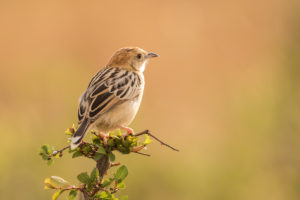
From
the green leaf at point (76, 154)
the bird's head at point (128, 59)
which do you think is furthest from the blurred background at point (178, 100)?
the green leaf at point (76, 154)

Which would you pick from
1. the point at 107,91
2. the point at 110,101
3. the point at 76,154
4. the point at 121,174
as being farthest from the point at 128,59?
the point at 121,174

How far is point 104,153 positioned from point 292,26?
5877 mm

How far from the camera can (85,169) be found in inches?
→ 258

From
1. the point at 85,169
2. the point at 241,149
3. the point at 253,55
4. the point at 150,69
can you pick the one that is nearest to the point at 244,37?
the point at 253,55

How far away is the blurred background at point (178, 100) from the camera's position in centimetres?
681

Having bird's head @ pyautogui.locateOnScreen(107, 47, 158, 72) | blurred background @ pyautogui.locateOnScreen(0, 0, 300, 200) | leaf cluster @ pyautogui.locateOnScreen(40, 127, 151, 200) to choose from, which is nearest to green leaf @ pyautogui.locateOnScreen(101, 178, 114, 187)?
leaf cluster @ pyautogui.locateOnScreen(40, 127, 151, 200)

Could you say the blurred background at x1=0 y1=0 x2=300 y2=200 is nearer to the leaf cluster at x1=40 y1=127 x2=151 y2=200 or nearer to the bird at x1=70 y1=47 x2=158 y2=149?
the bird at x1=70 y1=47 x2=158 y2=149

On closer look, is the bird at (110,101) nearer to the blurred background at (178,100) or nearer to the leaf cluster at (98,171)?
the leaf cluster at (98,171)

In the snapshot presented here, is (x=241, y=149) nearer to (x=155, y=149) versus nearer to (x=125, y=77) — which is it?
(x=155, y=149)

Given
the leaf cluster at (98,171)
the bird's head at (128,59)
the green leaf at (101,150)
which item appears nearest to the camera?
the leaf cluster at (98,171)

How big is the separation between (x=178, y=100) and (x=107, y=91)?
22.7ft

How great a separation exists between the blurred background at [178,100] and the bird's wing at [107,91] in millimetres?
1803

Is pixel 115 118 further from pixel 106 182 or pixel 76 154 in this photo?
pixel 106 182

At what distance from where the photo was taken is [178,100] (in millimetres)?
11555
